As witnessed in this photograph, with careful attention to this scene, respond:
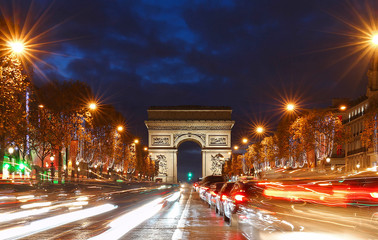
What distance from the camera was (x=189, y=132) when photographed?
10688cm

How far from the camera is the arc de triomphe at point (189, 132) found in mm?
105875

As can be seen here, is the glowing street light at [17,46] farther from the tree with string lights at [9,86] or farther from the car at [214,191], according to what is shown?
the car at [214,191]

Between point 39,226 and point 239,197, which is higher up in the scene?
point 239,197

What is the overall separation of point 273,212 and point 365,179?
2367mm

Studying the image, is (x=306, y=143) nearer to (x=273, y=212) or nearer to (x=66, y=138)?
(x=66, y=138)

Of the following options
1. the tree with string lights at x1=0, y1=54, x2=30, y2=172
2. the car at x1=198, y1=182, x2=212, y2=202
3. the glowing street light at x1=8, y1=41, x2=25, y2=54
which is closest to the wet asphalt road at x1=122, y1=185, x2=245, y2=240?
the car at x1=198, y1=182, x2=212, y2=202

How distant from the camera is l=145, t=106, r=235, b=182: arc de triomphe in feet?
347

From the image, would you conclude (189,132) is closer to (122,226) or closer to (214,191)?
(214,191)

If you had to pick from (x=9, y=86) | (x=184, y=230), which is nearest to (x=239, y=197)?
(x=184, y=230)

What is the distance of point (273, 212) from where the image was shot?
28.1 feet

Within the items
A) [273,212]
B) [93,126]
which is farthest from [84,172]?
[273,212]

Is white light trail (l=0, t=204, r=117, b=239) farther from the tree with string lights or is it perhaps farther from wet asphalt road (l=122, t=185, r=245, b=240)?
the tree with string lights

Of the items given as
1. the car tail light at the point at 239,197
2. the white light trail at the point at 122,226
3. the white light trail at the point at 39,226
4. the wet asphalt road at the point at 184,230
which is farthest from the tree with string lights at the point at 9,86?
the car tail light at the point at 239,197

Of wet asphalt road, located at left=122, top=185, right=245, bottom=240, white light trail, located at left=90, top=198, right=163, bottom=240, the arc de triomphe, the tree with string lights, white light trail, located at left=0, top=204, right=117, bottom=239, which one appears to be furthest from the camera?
the arc de triomphe
